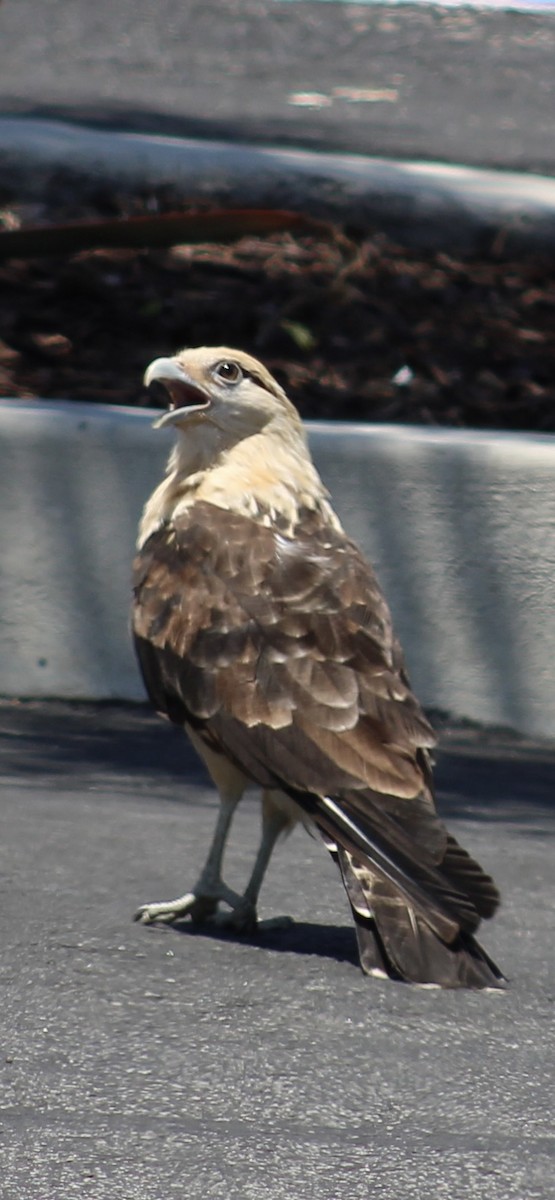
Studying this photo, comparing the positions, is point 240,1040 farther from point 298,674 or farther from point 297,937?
point 298,674

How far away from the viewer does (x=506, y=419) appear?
978 centimetres

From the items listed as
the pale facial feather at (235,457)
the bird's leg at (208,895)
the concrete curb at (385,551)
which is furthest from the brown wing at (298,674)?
the concrete curb at (385,551)

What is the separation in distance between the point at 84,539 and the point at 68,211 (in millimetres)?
3896

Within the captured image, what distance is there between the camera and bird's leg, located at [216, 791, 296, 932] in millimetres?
5145

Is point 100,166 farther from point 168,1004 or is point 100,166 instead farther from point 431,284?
point 168,1004

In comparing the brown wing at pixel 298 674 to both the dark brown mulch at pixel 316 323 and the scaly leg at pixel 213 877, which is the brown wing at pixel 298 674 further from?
the dark brown mulch at pixel 316 323

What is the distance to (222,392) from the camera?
18.7 feet

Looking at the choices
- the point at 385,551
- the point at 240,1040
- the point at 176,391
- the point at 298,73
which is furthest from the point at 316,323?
the point at 240,1040

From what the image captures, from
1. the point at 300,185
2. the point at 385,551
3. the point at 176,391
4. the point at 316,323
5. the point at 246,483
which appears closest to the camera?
the point at 246,483

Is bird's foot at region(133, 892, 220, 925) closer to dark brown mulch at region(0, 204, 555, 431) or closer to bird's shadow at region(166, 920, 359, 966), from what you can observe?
bird's shadow at region(166, 920, 359, 966)

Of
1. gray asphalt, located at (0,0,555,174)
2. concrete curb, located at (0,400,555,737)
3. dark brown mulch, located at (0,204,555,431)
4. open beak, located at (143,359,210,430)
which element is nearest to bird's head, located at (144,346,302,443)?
open beak, located at (143,359,210,430)

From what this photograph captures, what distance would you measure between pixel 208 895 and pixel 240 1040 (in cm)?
96

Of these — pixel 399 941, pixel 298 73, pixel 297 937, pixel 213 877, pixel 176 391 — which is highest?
pixel 298 73

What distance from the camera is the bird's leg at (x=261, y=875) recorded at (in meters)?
5.14
